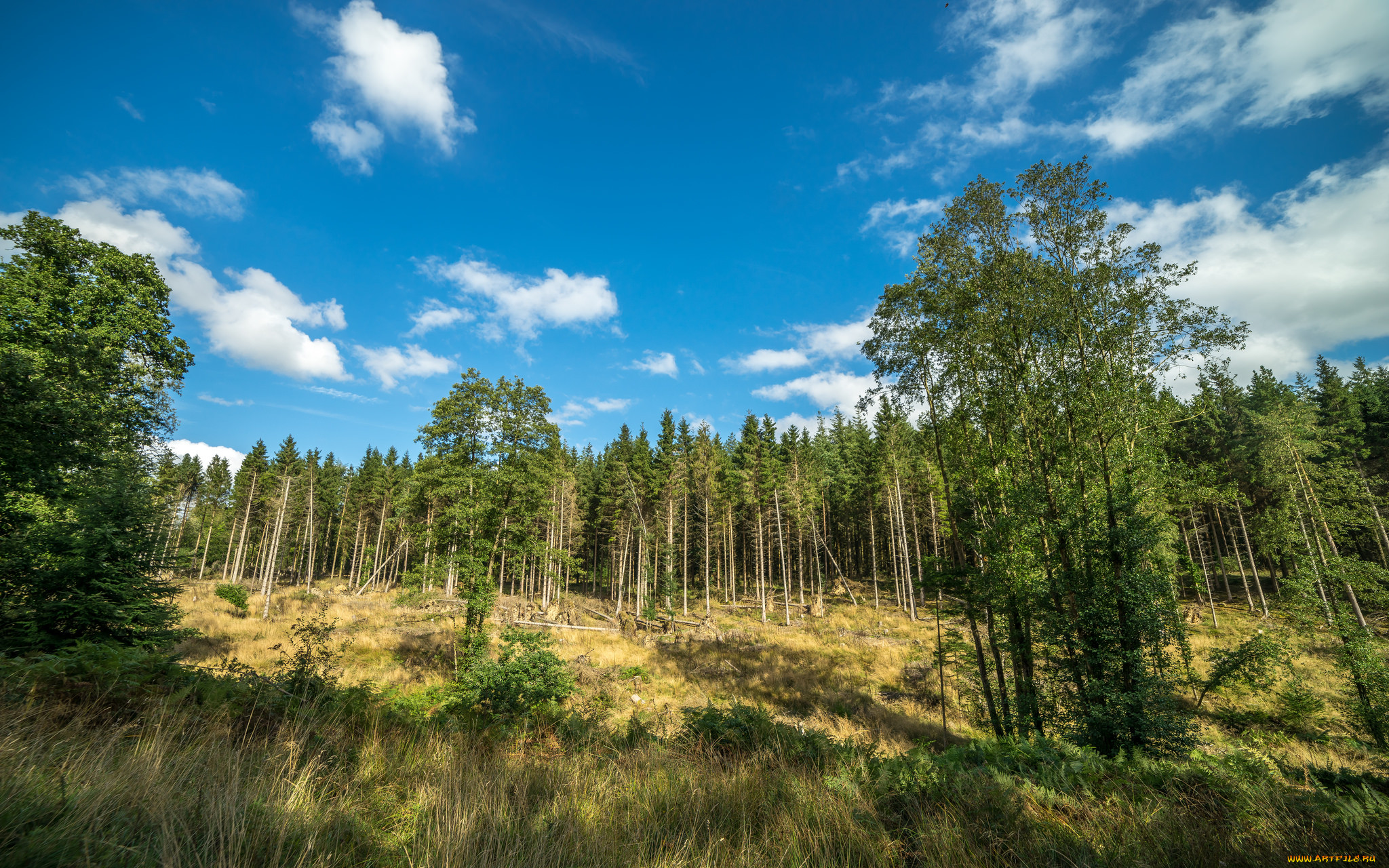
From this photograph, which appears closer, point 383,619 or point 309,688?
point 309,688

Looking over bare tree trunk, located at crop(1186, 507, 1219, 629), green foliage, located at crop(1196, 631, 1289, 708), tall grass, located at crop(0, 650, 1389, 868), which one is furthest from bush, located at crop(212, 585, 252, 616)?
bare tree trunk, located at crop(1186, 507, 1219, 629)

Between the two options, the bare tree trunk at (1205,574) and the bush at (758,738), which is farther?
the bare tree trunk at (1205,574)

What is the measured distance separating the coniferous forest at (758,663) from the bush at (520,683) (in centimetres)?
7

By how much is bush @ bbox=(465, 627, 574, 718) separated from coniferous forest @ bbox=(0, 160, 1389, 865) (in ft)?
0.22

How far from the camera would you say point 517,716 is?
993cm

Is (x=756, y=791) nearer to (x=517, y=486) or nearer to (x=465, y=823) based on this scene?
(x=465, y=823)

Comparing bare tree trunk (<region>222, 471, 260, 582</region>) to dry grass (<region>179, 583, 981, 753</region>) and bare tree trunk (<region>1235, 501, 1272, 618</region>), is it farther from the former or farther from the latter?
bare tree trunk (<region>1235, 501, 1272, 618</region>)

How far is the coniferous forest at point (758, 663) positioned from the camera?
145 inches

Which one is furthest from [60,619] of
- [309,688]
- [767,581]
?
[767,581]

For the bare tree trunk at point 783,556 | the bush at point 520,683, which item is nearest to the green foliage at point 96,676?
the bush at point 520,683

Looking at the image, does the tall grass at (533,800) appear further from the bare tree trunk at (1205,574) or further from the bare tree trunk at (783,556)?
the bare tree trunk at (1205,574)

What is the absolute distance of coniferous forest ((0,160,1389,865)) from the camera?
12.1ft

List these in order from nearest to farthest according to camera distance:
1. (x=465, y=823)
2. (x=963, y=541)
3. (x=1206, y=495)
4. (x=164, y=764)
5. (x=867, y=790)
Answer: (x=465, y=823) < (x=164, y=764) < (x=867, y=790) < (x=1206, y=495) < (x=963, y=541)

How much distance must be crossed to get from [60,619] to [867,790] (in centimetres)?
1483
